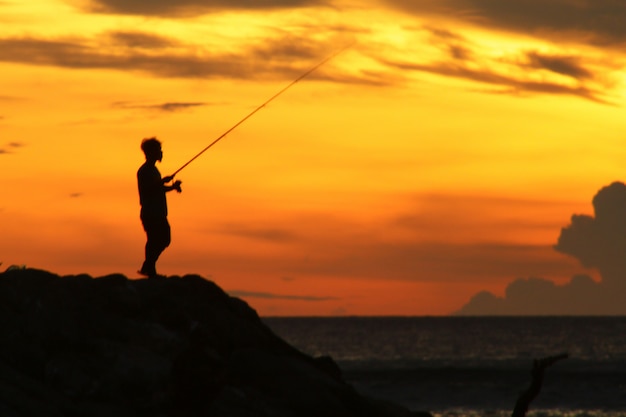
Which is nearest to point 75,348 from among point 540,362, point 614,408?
point 540,362

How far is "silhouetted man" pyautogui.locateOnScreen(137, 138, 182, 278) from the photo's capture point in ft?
46.2

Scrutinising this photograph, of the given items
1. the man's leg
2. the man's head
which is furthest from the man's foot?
the man's head

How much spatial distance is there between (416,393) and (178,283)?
36.6 meters

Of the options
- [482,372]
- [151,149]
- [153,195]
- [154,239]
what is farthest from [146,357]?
[482,372]

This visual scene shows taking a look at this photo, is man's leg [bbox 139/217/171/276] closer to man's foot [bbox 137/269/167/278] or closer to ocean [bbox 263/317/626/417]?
man's foot [bbox 137/269/167/278]

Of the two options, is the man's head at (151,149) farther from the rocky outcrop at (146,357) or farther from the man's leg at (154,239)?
the rocky outcrop at (146,357)

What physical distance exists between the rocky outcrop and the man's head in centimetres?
158

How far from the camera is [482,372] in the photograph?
58.6m

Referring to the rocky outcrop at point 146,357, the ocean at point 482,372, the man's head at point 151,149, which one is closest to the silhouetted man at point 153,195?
the man's head at point 151,149

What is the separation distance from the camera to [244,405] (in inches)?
507

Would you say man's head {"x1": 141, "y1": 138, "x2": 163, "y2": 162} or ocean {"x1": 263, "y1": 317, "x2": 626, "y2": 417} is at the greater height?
man's head {"x1": 141, "y1": 138, "x2": 163, "y2": 162}

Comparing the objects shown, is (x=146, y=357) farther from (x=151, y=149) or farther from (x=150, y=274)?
(x=151, y=149)

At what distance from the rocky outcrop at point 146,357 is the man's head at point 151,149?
1585 millimetres

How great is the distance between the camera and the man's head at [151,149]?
555 inches
